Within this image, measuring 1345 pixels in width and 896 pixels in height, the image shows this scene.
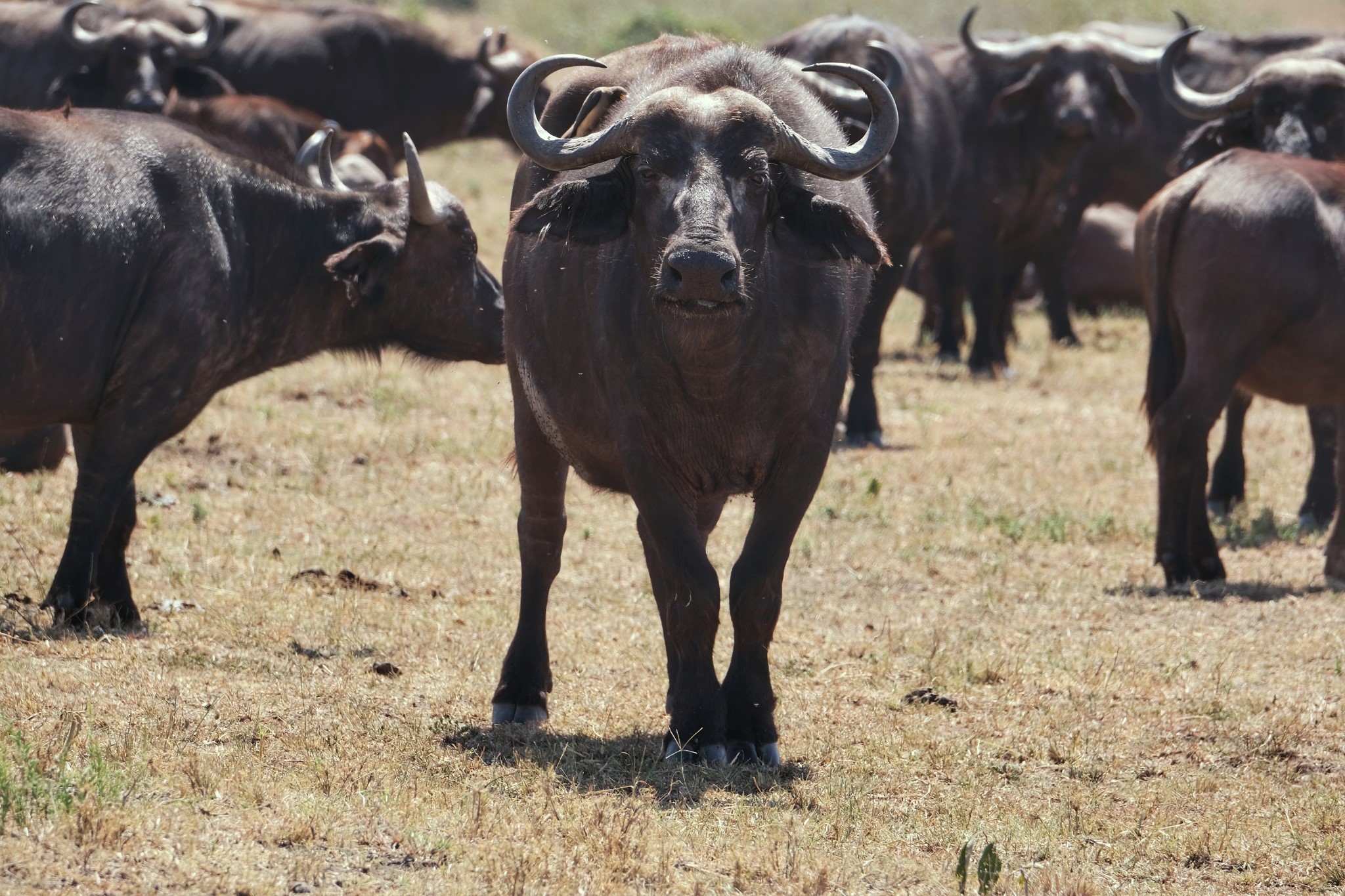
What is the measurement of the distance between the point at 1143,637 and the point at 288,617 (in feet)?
12.3

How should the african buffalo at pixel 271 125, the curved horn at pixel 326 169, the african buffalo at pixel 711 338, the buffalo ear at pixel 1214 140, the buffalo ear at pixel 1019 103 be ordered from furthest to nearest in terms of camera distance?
1. the buffalo ear at pixel 1019 103
2. the african buffalo at pixel 271 125
3. the buffalo ear at pixel 1214 140
4. the curved horn at pixel 326 169
5. the african buffalo at pixel 711 338

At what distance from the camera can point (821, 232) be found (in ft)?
18.8

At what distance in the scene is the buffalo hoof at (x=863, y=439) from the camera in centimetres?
1213

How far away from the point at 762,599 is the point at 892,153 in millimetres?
7418

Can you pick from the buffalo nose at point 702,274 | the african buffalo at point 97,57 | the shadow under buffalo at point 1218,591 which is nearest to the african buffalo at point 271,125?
the african buffalo at point 97,57

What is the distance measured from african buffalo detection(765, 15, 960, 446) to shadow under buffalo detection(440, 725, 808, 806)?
6.11 m

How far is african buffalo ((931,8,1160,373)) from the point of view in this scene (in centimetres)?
1491

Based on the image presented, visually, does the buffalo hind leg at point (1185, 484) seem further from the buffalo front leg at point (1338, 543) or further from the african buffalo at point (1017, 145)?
the african buffalo at point (1017, 145)

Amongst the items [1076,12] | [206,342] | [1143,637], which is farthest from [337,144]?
[1076,12]

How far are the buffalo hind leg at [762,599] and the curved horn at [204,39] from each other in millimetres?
10759

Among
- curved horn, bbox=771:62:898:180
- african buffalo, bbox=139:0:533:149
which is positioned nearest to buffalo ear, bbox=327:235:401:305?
curved horn, bbox=771:62:898:180

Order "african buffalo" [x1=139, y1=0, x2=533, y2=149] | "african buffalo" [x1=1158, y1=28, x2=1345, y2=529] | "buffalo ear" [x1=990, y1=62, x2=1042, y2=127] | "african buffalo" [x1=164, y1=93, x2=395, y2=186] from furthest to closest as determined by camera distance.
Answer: "african buffalo" [x1=139, y1=0, x2=533, y2=149], "buffalo ear" [x1=990, y1=62, x2=1042, y2=127], "african buffalo" [x1=164, y1=93, x2=395, y2=186], "african buffalo" [x1=1158, y1=28, x2=1345, y2=529]

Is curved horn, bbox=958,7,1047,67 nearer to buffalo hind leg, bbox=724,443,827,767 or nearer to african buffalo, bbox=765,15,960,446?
african buffalo, bbox=765,15,960,446

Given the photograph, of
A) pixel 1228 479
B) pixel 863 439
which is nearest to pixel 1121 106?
pixel 863 439
